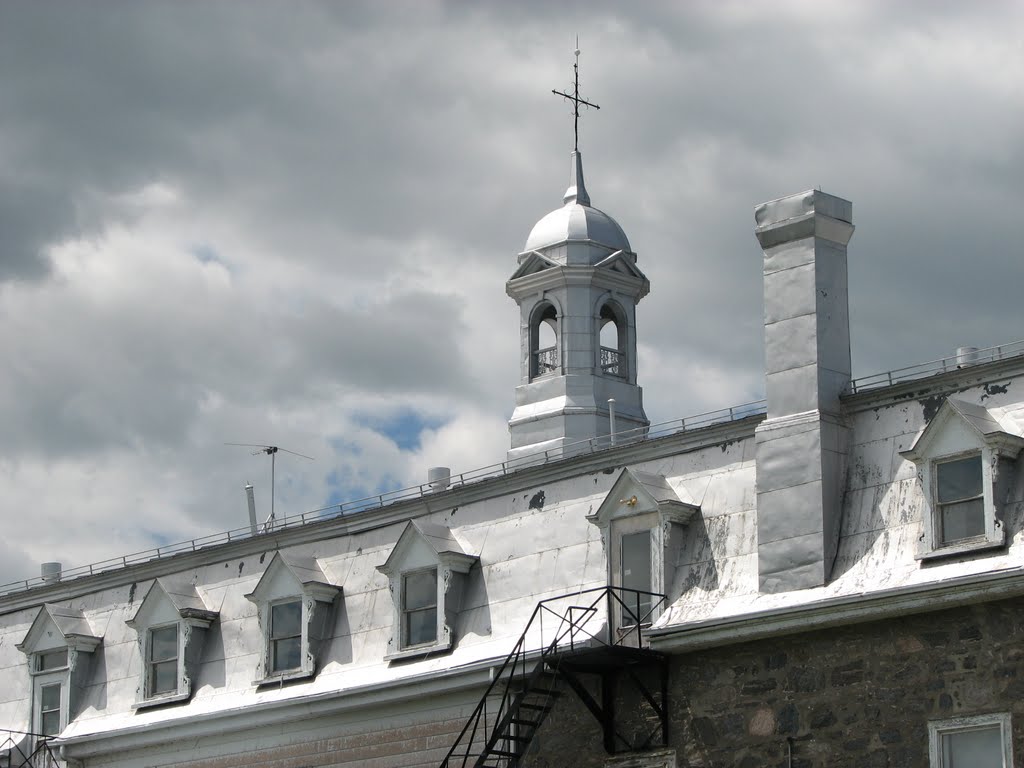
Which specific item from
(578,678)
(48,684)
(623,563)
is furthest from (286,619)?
(623,563)

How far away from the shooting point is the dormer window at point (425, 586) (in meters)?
31.8

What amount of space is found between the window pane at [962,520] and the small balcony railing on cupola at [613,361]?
62.1 ft

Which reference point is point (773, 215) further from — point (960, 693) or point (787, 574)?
point (960, 693)

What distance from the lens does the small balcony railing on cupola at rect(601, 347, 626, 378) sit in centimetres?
4481

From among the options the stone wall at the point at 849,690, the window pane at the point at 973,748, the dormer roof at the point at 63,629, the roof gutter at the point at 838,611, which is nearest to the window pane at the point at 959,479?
the roof gutter at the point at 838,611

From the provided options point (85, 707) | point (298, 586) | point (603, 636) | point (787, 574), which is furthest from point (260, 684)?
point (787, 574)

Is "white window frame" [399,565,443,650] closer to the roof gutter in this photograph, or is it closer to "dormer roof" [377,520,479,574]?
"dormer roof" [377,520,479,574]

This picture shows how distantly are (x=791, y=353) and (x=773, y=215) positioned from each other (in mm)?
2128

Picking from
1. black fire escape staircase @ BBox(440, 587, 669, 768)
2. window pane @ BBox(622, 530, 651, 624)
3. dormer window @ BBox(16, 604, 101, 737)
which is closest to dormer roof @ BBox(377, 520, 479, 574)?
black fire escape staircase @ BBox(440, 587, 669, 768)

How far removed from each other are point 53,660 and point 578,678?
522 inches

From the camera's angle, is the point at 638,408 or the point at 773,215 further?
the point at 638,408

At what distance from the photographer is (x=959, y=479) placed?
26312 mm

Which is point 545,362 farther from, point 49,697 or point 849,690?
point 849,690

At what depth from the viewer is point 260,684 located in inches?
1347
